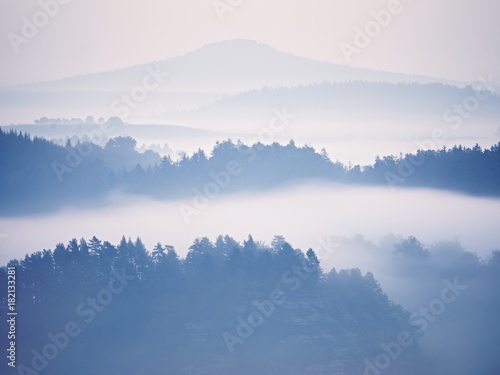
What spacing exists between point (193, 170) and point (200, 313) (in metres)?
43.9

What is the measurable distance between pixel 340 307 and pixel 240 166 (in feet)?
153

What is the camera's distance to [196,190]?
140 meters

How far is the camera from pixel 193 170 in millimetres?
140750

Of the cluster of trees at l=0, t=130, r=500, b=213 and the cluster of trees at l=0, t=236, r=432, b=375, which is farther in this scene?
the cluster of trees at l=0, t=130, r=500, b=213

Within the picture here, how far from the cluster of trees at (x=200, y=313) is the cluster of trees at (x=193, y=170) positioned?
113 ft

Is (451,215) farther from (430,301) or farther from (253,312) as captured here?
(253,312)

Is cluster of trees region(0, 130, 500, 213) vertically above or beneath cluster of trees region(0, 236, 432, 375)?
above

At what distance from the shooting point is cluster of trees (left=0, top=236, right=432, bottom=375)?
9394cm

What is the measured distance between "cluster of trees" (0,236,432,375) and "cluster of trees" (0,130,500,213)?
34403mm

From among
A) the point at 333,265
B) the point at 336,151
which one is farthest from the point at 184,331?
the point at 336,151

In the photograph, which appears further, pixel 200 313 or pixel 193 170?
pixel 193 170

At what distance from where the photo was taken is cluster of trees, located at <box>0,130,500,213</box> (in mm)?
134250

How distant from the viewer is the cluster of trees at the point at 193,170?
134250 millimetres

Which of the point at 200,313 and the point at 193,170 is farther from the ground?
the point at 193,170
